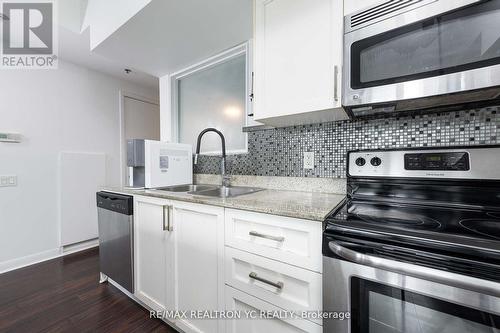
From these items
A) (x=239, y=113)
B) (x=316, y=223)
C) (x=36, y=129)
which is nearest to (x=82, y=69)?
(x=36, y=129)

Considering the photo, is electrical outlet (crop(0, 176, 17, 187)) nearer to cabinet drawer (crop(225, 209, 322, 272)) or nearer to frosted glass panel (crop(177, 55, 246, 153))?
frosted glass panel (crop(177, 55, 246, 153))

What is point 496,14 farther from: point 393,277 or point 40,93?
point 40,93

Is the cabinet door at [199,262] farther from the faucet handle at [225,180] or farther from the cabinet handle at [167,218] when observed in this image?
the faucet handle at [225,180]

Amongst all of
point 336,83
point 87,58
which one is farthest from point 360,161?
point 87,58

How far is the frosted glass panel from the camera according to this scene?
1933 millimetres

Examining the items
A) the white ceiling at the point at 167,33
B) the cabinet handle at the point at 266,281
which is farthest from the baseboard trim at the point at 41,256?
the cabinet handle at the point at 266,281

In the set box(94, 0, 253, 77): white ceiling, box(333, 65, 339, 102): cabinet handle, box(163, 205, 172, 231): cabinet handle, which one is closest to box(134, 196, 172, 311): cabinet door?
box(163, 205, 172, 231): cabinet handle

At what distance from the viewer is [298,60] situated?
1.14 metres

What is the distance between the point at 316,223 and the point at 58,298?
86.5 inches

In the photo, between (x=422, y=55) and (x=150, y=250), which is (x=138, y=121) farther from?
(x=422, y=55)

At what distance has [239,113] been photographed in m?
1.92

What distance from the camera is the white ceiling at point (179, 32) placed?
1377 millimetres

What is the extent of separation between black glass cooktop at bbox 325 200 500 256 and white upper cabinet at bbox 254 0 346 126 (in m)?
0.53

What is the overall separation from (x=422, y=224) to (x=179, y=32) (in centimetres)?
189
